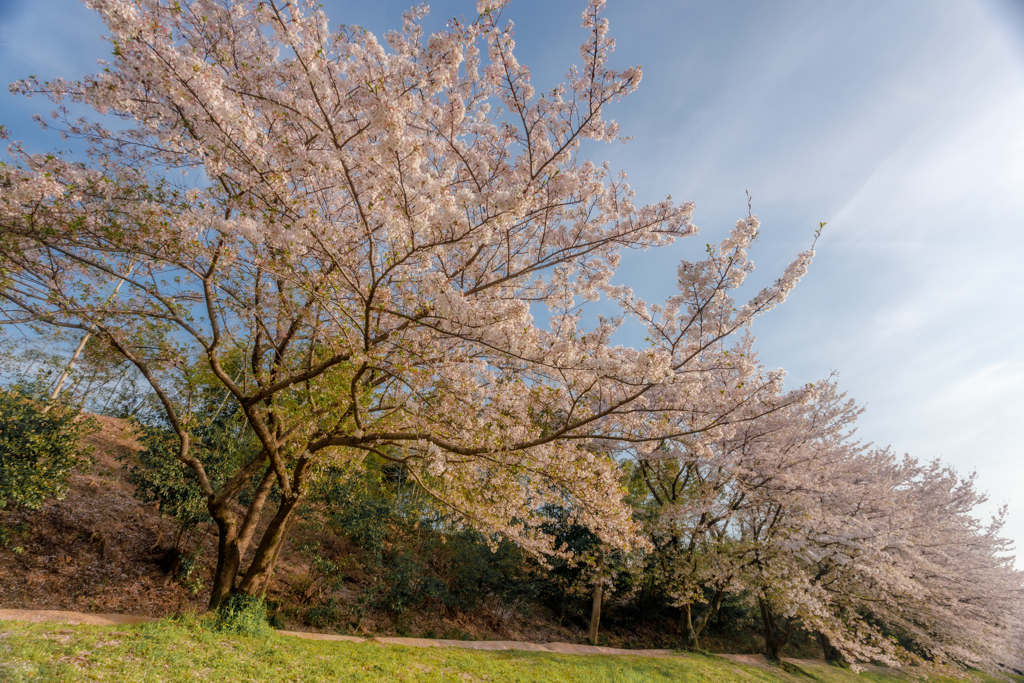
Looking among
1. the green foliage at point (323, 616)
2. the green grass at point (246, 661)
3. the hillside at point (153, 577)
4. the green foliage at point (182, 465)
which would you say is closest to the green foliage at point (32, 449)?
the hillside at point (153, 577)

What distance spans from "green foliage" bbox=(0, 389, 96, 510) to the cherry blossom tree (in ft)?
9.53

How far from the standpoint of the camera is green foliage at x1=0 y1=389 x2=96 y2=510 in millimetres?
7082

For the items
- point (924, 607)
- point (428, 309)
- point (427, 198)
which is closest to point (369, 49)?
point (427, 198)

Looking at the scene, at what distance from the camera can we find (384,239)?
4375 millimetres

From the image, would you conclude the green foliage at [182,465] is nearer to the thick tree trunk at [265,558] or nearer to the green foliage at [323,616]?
the thick tree trunk at [265,558]

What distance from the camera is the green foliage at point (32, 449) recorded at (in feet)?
23.2

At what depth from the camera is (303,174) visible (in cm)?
395

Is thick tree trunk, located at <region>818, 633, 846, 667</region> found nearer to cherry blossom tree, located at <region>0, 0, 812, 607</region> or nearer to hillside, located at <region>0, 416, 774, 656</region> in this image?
hillside, located at <region>0, 416, 774, 656</region>

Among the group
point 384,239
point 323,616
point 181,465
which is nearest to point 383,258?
point 384,239

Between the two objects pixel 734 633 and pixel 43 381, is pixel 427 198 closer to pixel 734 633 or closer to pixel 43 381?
pixel 43 381

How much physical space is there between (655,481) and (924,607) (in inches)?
326

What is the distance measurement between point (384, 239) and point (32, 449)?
828cm

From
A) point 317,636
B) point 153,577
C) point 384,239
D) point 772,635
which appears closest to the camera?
point 384,239

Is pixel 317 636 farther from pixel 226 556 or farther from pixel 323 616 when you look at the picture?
pixel 226 556
